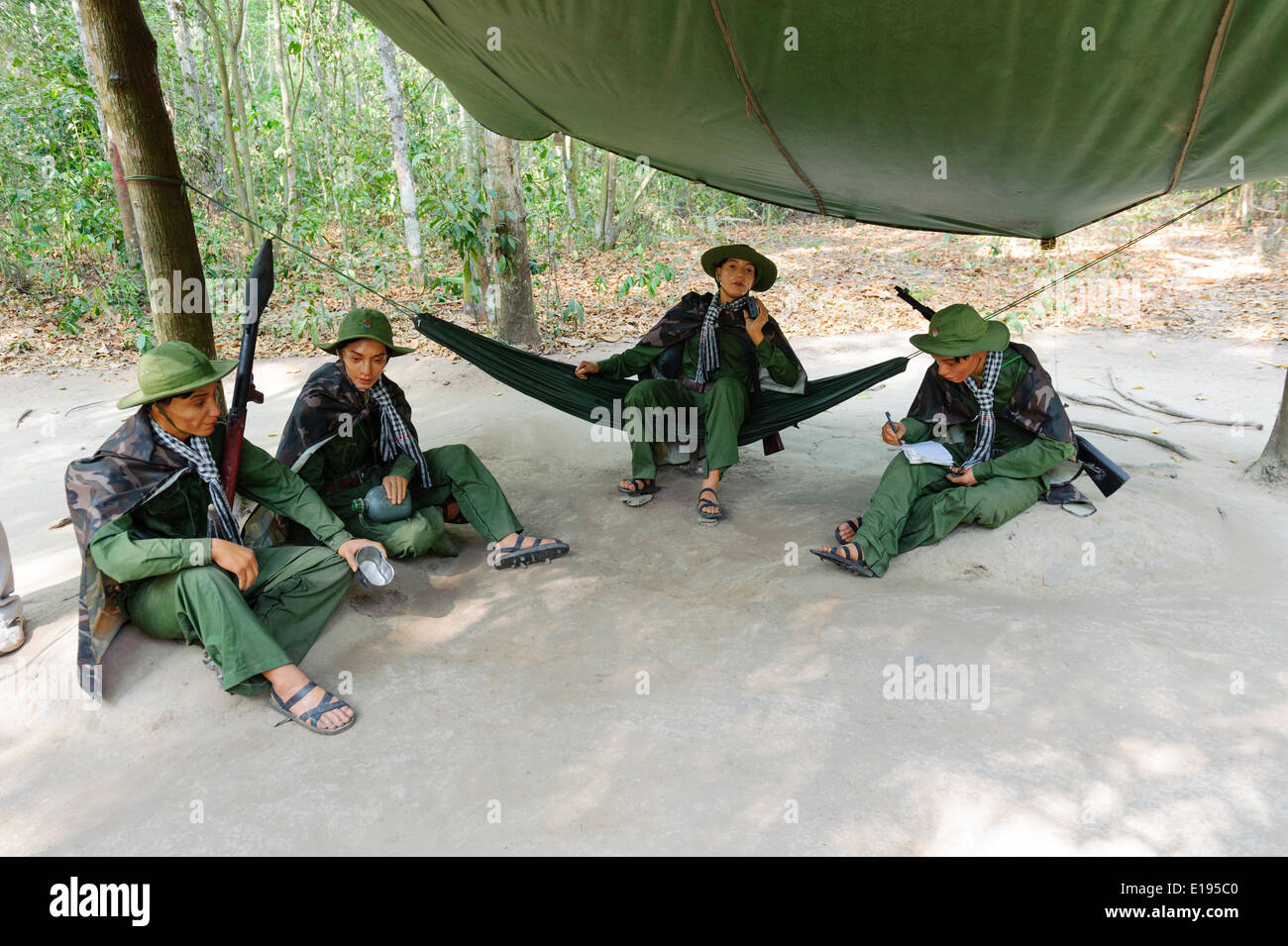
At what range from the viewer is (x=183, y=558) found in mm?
1975

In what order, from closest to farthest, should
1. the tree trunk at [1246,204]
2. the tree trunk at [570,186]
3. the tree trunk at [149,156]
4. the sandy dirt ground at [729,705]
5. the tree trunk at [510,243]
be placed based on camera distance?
the sandy dirt ground at [729,705]
the tree trunk at [149,156]
the tree trunk at [510,243]
the tree trunk at [1246,204]
the tree trunk at [570,186]

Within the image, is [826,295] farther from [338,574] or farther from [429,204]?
[338,574]

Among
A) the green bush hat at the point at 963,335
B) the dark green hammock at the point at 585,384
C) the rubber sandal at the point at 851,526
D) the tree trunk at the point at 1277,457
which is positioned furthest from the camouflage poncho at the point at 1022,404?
the tree trunk at the point at 1277,457

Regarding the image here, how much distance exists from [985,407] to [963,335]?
0.86ft

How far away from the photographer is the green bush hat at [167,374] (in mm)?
2035

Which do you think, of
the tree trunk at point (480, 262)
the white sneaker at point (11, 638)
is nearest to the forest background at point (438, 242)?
the tree trunk at point (480, 262)

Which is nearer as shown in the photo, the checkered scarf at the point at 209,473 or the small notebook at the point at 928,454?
the checkered scarf at the point at 209,473

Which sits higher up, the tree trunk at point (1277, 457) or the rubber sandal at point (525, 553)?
the tree trunk at point (1277, 457)

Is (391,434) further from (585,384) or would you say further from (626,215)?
(626,215)

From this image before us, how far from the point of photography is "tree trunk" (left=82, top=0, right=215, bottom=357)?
2475 mm

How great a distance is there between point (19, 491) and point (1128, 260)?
9.05 m

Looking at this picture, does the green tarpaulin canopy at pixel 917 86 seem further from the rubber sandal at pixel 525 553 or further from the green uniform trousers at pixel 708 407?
the rubber sandal at pixel 525 553

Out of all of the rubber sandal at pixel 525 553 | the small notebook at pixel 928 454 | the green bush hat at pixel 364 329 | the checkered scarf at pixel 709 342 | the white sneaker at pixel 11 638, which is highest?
the green bush hat at pixel 364 329

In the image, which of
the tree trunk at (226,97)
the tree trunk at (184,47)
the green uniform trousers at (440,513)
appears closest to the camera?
the green uniform trousers at (440,513)
